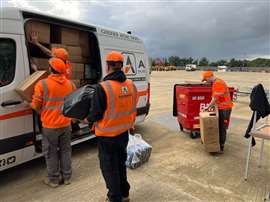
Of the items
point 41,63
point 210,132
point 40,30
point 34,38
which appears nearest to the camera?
point 34,38

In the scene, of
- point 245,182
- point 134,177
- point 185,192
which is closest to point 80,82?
point 134,177

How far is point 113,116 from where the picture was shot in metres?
2.58

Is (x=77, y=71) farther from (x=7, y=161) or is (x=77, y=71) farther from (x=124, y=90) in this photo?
(x=124, y=90)

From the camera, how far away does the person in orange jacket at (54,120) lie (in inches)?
125

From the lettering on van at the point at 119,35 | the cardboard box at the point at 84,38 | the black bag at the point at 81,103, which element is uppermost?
the lettering on van at the point at 119,35

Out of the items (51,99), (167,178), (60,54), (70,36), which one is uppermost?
(70,36)

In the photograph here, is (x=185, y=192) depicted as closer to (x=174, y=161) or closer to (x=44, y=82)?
(x=174, y=161)

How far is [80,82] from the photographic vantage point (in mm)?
5223

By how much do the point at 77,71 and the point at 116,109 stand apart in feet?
9.36

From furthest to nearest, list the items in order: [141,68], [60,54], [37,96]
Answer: [141,68], [60,54], [37,96]

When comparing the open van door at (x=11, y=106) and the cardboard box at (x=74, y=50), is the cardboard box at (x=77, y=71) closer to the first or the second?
the cardboard box at (x=74, y=50)

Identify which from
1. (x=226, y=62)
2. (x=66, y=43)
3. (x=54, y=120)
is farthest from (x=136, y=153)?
(x=226, y=62)

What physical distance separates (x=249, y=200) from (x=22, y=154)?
316cm

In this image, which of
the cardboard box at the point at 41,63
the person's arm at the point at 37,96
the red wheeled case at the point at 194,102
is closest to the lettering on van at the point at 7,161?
the person's arm at the point at 37,96
